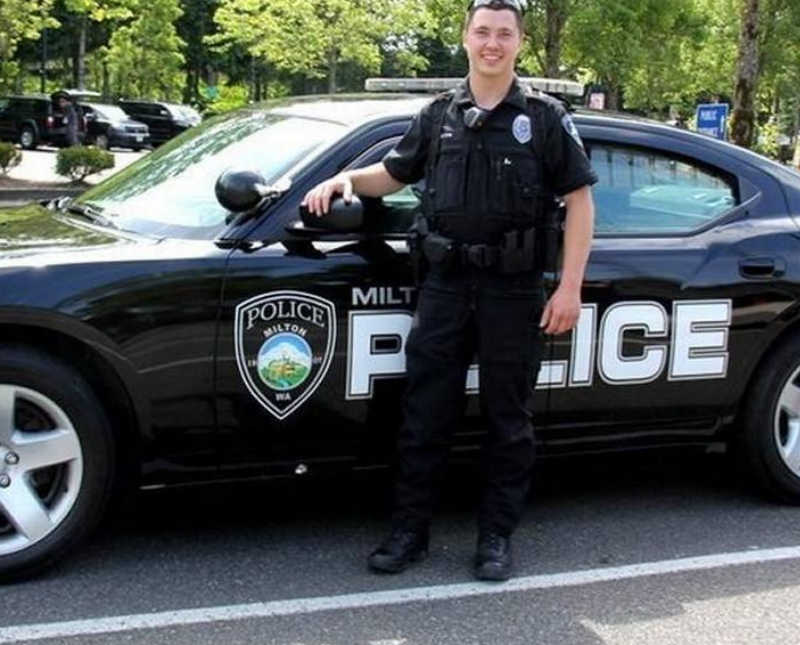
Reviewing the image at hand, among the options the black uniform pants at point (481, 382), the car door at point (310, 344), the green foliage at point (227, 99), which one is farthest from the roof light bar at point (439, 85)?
the green foliage at point (227, 99)

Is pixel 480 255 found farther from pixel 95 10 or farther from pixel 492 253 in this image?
pixel 95 10

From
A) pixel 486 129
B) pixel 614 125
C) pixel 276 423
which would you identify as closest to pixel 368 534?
pixel 276 423

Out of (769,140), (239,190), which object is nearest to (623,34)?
(769,140)

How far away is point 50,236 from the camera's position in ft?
12.2

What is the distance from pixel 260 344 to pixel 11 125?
3033 centimetres

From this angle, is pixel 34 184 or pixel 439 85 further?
pixel 34 184

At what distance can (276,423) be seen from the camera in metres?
3.59

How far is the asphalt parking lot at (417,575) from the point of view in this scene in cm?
328

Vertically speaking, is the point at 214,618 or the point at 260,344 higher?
the point at 260,344

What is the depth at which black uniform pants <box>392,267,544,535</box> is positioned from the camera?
3.56 metres

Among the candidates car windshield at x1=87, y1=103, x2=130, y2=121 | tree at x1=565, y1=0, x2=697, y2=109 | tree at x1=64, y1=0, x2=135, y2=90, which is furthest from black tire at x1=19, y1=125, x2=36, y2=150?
tree at x1=565, y1=0, x2=697, y2=109

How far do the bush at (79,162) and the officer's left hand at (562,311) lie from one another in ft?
51.5

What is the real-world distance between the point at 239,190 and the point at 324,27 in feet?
94.3

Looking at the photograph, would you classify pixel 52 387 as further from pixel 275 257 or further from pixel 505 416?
pixel 505 416
